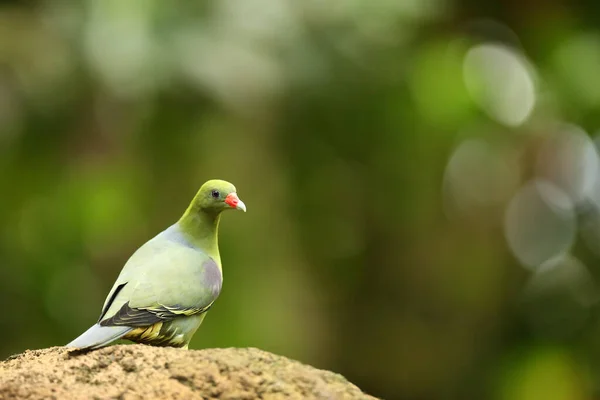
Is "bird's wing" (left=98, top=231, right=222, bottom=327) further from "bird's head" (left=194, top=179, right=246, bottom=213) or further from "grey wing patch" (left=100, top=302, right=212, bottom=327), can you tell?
"bird's head" (left=194, top=179, right=246, bottom=213)

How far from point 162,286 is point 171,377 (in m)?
0.53

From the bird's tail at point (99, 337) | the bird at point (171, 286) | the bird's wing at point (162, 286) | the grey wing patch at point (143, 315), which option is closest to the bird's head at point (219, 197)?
the bird at point (171, 286)

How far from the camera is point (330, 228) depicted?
793cm

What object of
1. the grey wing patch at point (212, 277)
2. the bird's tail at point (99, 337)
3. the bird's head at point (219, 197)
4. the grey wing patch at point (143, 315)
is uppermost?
the bird's head at point (219, 197)

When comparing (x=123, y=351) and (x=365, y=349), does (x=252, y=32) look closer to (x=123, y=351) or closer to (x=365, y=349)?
(x=365, y=349)

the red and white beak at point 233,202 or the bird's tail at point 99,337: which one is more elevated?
the red and white beak at point 233,202

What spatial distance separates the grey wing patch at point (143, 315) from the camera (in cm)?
299

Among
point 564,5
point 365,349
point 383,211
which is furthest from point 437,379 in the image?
point 564,5

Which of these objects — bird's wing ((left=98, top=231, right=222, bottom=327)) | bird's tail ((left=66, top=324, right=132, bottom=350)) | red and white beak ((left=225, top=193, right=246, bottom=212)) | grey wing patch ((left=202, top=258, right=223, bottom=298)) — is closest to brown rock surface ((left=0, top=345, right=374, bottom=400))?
bird's tail ((left=66, top=324, right=132, bottom=350))

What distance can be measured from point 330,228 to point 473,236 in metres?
1.53

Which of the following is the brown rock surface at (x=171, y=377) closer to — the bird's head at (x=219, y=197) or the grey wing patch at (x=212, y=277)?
the grey wing patch at (x=212, y=277)

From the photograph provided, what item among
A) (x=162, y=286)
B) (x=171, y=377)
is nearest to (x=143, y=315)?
(x=162, y=286)

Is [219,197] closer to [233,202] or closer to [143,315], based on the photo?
[233,202]

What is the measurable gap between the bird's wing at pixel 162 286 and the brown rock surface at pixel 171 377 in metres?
0.16
